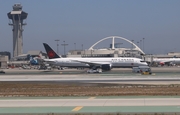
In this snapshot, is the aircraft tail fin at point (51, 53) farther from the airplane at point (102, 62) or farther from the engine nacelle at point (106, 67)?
the engine nacelle at point (106, 67)

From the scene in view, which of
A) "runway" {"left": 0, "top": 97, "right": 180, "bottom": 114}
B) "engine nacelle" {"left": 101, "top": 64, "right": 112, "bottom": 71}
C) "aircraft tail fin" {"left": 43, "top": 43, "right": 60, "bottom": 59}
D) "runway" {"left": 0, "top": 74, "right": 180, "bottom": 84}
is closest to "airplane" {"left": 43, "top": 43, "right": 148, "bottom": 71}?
"engine nacelle" {"left": 101, "top": 64, "right": 112, "bottom": 71}

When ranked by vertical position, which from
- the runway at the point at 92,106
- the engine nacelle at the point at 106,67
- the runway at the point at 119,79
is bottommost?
the runway at the point at 92,106

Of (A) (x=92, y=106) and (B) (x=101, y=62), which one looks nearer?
(A) (x=92, y=106)

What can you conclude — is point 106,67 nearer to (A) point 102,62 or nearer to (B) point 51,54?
(A) point 102,62

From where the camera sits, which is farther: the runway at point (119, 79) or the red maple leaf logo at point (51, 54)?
the red maple leaf logo at point (51, 54)

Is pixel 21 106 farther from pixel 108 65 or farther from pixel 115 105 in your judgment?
pixel 108 65

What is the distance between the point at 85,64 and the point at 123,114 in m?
79.3

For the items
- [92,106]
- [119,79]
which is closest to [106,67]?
[119,79]

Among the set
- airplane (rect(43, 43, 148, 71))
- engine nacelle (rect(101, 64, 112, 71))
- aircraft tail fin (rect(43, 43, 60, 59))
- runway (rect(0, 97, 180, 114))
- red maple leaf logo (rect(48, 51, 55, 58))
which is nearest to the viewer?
runway (rect(0, 97, 180, 114))

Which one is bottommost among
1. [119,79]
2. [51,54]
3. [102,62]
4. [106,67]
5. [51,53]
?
[119,79]

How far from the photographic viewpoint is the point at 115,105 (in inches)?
975

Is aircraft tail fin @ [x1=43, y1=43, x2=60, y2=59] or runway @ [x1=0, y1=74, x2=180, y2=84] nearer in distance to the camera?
runway @ [x1=0, y1=74, x2=180, y2=84]

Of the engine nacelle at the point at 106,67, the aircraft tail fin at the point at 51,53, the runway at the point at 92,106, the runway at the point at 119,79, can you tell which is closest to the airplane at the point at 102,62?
the engine nacelle at the point at 106,67

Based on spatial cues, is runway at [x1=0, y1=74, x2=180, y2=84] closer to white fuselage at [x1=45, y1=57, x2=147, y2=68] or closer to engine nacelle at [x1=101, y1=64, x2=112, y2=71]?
engine nacelle at [x1=101, y1=64, x2=112, y2=71]
